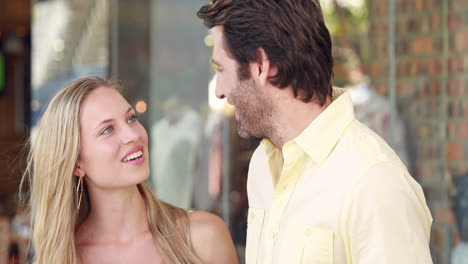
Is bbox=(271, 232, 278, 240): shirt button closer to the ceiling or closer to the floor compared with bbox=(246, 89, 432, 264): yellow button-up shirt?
closer to the floor

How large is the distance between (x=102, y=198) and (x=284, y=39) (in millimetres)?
1033

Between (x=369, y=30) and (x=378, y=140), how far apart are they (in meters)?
2.15

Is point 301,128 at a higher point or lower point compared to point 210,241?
higher

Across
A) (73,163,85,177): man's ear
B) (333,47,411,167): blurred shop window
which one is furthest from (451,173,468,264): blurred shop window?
(73,163,85,177): man's ear

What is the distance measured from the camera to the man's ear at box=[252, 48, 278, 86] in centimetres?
156

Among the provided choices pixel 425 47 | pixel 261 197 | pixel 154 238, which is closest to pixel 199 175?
pixel 425 47

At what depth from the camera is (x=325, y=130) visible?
154 centimetres

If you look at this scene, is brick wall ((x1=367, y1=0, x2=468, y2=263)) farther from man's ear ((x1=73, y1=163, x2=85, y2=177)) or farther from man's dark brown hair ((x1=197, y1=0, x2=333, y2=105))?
man's dark brown hair ((x1=197, y1=0, x2=333, y2=105))

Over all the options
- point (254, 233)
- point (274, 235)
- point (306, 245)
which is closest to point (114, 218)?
point (254, 233)

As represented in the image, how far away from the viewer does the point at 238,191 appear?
13.5 ft

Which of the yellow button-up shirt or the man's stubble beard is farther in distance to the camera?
the man's stubble beard

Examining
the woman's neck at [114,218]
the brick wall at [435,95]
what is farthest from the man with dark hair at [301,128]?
the brick wall at [435,95]

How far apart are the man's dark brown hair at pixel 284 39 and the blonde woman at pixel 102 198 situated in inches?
28.8

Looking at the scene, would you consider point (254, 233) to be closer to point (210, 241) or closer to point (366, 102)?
point (210, 241)
